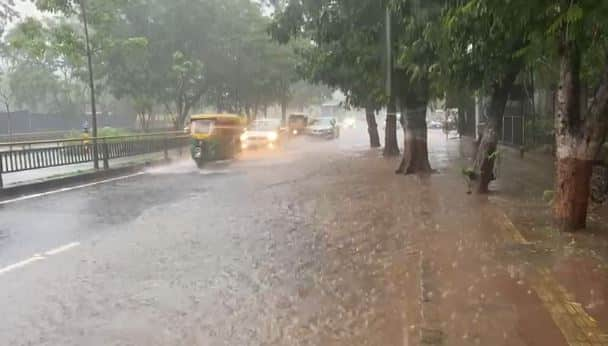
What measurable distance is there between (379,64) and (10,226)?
29.8ft

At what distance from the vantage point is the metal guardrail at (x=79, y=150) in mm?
14836

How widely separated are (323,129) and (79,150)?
26017mm

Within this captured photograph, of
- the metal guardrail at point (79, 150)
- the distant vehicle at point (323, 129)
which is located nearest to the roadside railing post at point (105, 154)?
the metal guardrail at point (79, 150)

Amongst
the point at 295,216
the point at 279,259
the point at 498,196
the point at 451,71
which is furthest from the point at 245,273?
the point at 498,196

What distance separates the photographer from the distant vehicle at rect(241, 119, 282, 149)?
90.8 feet

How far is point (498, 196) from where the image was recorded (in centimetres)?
1159

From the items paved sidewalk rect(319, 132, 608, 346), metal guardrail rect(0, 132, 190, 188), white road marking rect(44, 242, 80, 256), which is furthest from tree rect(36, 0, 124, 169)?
white road marking rect(44, 242, 80, 256)

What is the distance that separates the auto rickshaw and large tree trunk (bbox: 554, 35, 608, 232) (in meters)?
14.3

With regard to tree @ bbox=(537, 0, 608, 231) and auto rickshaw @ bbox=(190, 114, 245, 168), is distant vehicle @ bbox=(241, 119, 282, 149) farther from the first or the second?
tree @ bbox=(537, 0, 608, 231)

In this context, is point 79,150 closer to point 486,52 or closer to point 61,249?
point 61,249

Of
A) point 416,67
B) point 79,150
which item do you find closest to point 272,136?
point 79,150

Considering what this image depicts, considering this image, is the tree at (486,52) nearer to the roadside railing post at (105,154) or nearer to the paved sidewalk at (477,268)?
the paved sidewalk at (477,268)

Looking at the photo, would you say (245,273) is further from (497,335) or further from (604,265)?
(604,265)

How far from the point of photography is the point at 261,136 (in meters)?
28.0
